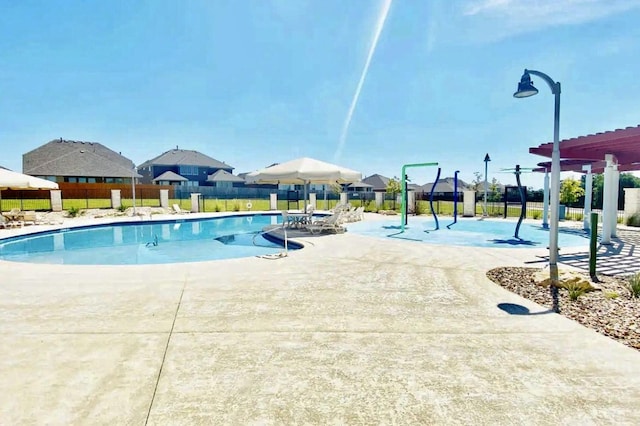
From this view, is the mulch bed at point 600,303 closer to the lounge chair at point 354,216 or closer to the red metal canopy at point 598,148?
the red metal canopy at point 598,148

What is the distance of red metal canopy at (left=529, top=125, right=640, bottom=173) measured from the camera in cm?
766

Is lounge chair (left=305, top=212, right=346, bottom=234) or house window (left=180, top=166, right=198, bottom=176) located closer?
lounge chair (left=305, top=212, right=346, bottom=234)

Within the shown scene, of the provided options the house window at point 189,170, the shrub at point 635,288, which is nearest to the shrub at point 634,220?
the shrub at point 635,288

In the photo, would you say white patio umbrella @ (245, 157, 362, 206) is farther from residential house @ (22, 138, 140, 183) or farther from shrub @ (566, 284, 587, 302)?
residential house @ (22, 138, 140, 183)

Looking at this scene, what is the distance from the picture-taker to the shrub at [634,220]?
1553 centimetres

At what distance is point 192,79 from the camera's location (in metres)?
17.7

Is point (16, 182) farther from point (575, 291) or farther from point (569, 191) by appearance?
point (569, 191)

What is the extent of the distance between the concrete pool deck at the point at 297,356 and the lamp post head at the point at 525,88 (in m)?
3.82

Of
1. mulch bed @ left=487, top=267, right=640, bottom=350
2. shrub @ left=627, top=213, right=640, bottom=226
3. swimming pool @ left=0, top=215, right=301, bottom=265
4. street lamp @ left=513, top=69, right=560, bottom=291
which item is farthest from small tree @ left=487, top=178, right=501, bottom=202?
mulch bed @ left=487, top=267, right=640, bottom=350

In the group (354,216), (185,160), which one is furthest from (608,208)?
(185,160)

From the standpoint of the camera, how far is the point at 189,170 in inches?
1953

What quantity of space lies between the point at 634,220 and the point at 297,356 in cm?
1953

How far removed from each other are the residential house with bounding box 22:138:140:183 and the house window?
34.7ft

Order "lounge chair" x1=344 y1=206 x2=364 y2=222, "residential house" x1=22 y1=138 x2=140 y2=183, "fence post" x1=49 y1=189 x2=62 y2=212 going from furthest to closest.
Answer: "residential house" x1=22 y1=138 x2=140 y2=183
"fence post" x1=49 y1=189 x2=62 y2=212
"lounge chair" x1=344 y1=206 x2=364 y2=222
